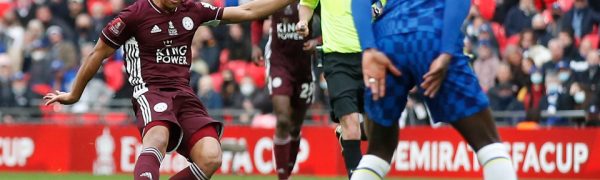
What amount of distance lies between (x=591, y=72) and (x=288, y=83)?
641 cm

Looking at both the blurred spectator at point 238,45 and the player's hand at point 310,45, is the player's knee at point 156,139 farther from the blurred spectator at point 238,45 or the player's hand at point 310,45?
the blurred spectator at point 238,45

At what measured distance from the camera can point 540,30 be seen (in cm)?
2053

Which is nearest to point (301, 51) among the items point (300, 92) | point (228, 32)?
point (300, 92)

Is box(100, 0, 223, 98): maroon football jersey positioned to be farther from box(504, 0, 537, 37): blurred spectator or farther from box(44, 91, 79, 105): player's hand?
box(504, 0, 537, 37): blurred spectator

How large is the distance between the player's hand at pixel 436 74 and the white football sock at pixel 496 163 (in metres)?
0.50

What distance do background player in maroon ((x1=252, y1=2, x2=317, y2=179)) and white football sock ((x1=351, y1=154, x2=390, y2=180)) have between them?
581 cm

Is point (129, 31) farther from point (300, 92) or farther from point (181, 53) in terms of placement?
point (300, 92)

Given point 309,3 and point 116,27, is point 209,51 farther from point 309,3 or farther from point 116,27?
point 116,27

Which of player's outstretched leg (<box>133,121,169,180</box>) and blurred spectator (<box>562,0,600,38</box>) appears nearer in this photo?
player's outstretched leg (<box>133,121,169,180</box>)

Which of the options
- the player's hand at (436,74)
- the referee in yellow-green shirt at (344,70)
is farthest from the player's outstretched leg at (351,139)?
the player's hand at (436,74)

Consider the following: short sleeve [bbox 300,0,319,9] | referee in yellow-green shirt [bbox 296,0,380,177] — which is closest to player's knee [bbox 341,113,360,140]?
referee in yellow-green shirt [bbox 296,0,380,177]

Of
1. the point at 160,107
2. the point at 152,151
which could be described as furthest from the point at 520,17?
the point at 152,151

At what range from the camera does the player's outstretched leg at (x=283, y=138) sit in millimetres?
13883

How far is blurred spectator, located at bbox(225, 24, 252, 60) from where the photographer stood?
2272 cm
